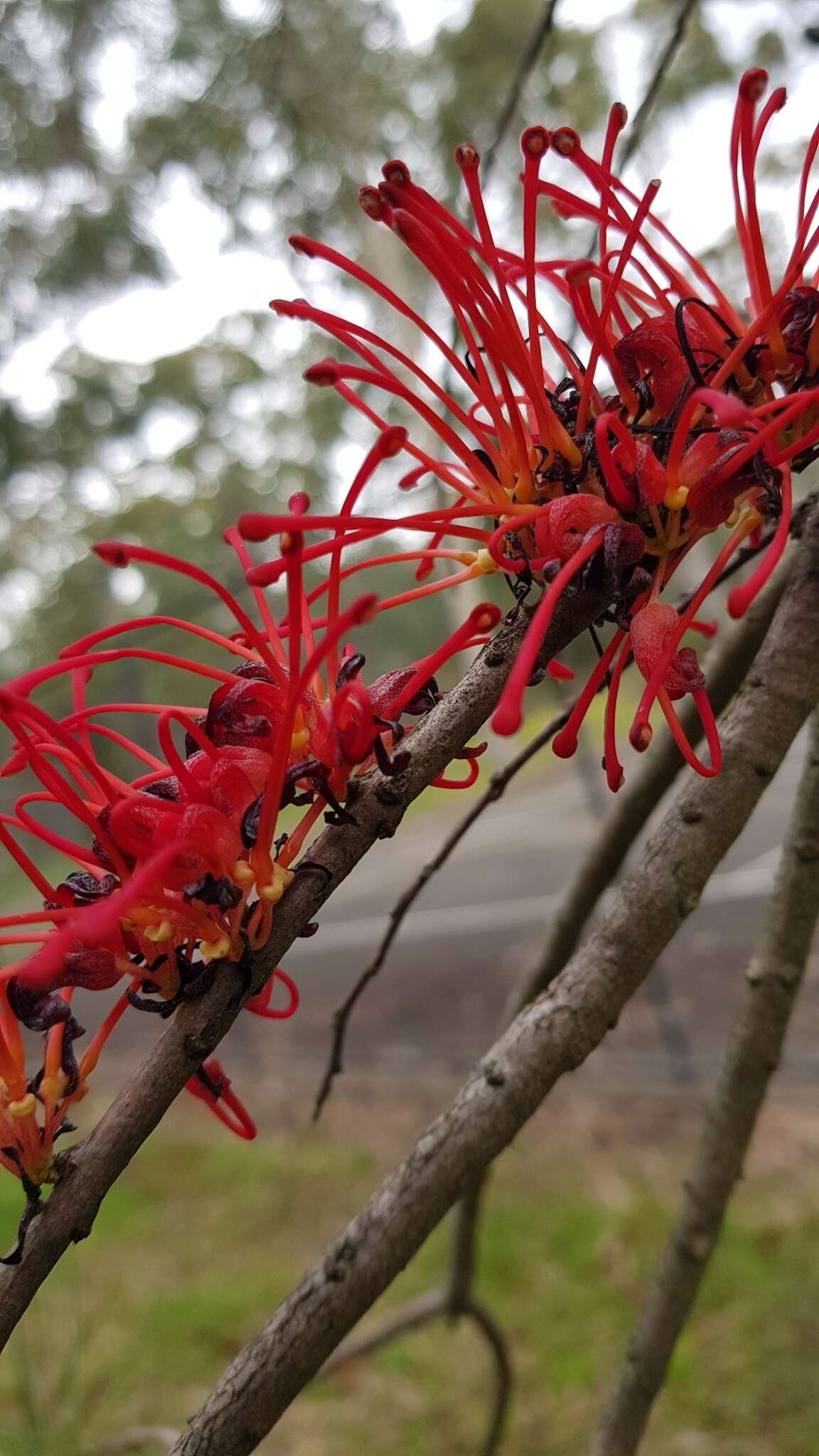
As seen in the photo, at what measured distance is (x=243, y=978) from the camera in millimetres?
243

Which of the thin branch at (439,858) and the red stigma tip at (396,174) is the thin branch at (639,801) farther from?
the red stigma tip at (396,174)

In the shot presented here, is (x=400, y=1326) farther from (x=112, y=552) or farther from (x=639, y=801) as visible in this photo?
(x=112, y=552)

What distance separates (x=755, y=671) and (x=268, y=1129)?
2.28m

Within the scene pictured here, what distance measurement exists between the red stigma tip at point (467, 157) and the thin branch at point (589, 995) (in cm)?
16

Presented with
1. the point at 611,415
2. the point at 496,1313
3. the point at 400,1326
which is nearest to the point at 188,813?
the point at 611,415

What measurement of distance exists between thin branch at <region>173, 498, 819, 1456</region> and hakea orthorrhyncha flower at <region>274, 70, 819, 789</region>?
73 mm

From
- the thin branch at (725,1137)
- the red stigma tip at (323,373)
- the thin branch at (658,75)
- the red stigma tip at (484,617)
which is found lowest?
the thin branch at (725,1137)

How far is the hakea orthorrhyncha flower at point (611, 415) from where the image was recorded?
241 millimetres

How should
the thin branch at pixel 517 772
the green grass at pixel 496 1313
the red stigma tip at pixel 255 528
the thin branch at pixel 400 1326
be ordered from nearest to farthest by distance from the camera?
the red stigma tip at pixel 255 528 → the thin branch at pixel 517 772 → the thin branch at pixel 400 1326 → the green grass at pixel 496 1313

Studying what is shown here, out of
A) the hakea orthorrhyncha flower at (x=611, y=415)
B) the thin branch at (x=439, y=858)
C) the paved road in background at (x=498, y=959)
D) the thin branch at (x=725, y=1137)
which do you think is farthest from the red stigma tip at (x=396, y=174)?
the paved road in background at (x=498, y=959)

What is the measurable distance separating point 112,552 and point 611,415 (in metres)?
0.13

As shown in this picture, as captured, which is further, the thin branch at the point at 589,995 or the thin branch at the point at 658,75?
the thin branch at the point at 658,75

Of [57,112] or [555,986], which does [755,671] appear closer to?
[555,986]

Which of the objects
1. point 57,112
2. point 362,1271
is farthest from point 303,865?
point 57,112
